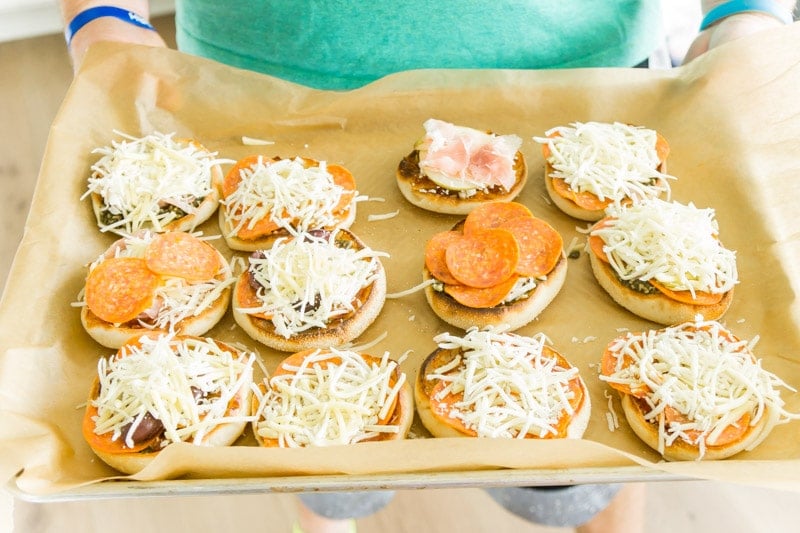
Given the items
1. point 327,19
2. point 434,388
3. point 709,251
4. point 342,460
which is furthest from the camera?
point 327,19

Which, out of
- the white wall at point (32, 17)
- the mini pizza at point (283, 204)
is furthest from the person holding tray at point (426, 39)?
the white wall at point (32, 17)

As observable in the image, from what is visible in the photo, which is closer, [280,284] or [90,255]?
[280,284]

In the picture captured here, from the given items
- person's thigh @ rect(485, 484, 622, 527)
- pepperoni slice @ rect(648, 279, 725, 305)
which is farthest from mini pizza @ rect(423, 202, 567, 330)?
person's thigh @ rect(485, 484, 622, 527)

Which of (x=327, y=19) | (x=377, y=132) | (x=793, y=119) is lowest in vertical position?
(x=377, y=132)

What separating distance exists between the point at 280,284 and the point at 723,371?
4.74 ft

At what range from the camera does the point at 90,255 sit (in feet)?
10.1

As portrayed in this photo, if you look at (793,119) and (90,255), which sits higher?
(793,119)

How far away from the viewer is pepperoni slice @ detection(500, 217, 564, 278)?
2.78 meters

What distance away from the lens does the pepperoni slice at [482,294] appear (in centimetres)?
272

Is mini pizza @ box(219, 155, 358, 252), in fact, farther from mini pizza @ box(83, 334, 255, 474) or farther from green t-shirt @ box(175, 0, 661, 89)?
mini pizza @ box(83, 334, 255, 474)

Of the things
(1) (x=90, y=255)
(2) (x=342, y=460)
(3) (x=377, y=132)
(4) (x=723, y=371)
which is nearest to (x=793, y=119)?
(4) (x=723, y=371)

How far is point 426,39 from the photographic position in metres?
3.13

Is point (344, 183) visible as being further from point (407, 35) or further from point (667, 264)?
point (667, 264)

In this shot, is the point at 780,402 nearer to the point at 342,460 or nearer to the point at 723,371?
the point at 723,371
